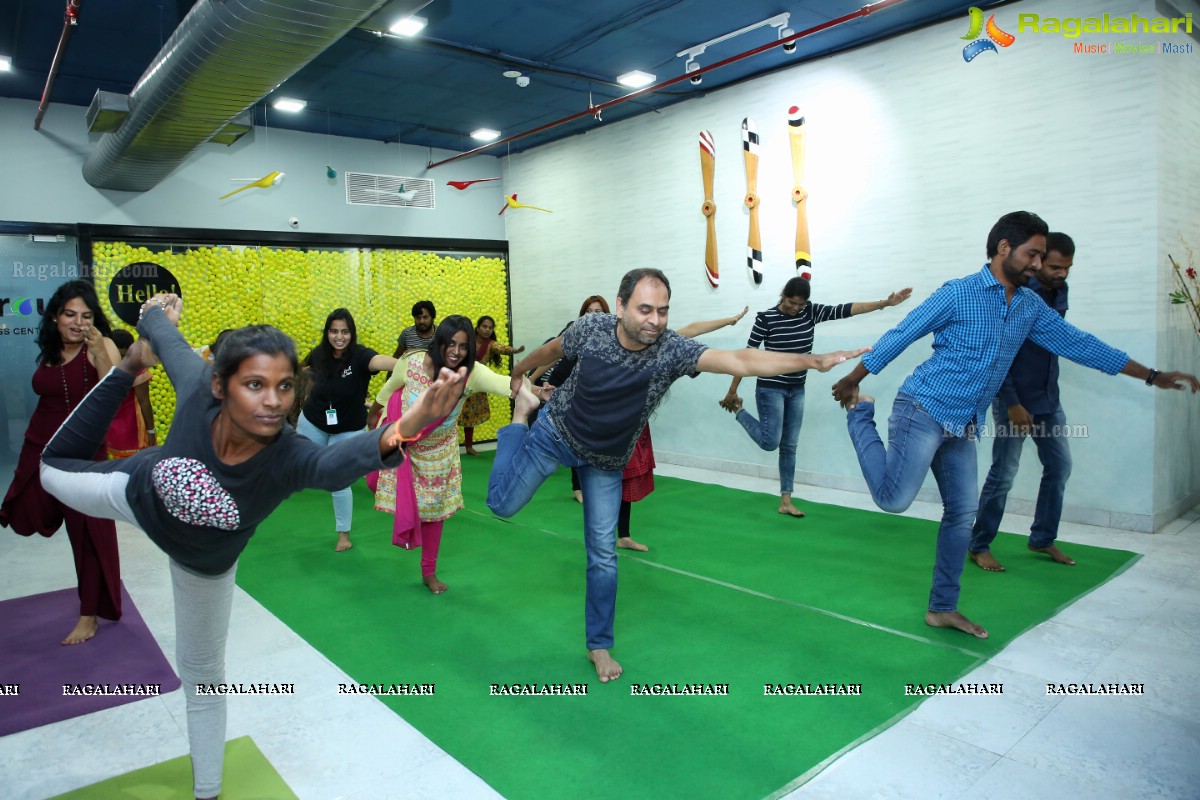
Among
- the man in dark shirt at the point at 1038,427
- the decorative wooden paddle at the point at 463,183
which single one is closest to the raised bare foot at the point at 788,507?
the man in dark shirt at the point at 1038,427

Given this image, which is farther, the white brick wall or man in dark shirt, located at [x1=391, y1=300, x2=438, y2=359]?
man in dark shirt, located at [x1=391, y1=300, x2=438, y2=359]

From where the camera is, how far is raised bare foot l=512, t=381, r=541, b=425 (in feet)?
10.6

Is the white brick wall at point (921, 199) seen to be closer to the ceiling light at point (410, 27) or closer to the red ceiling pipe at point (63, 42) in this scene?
the ceiling light at point (410, 27)

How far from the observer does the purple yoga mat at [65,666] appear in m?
3.10

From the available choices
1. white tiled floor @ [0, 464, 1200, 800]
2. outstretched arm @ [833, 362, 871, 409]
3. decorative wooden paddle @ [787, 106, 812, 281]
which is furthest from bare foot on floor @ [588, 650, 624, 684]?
decorative wooden paddle @ [787, 106, 812, 281]

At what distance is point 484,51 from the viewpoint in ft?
21.9

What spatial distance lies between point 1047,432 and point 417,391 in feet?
11.7

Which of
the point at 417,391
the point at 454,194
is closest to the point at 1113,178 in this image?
the point at 417,391

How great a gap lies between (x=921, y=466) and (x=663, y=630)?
55.3 inches

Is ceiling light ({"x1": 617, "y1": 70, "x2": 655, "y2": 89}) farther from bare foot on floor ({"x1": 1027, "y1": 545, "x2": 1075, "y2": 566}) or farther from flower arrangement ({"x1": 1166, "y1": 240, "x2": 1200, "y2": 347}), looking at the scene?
bare foot on floor ({"x1": 1027, "y1": 545, "x2": 1075, "y2": 566})

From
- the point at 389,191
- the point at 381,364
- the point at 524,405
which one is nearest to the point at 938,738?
the point at 524,405

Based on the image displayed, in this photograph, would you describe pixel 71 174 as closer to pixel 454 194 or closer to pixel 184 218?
pixel 184 218

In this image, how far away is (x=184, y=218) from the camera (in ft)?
27.3

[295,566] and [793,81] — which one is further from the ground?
[793,81]
